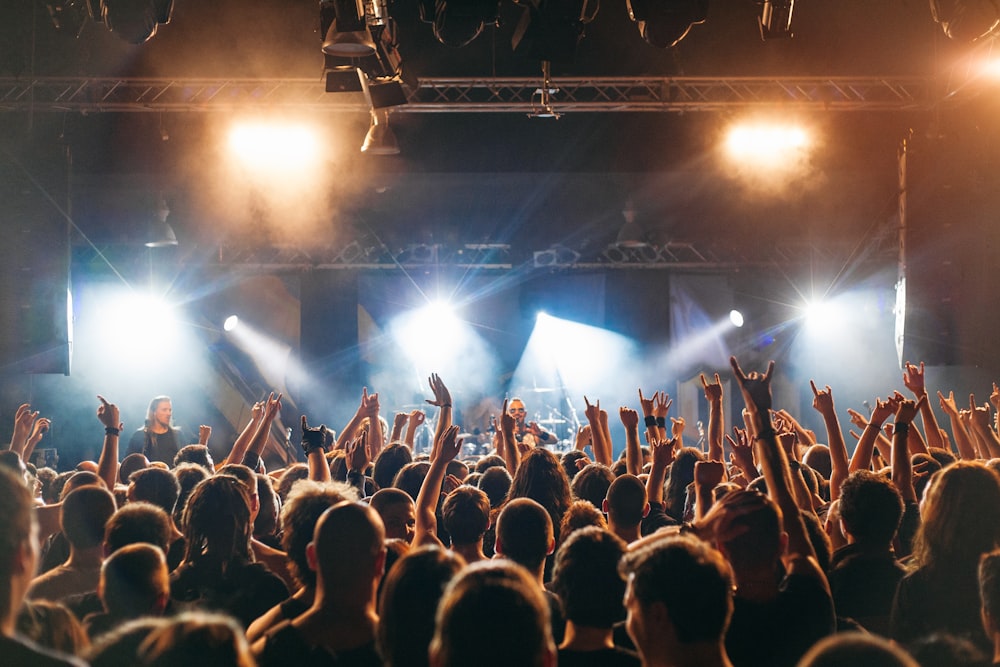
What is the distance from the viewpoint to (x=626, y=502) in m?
3.82

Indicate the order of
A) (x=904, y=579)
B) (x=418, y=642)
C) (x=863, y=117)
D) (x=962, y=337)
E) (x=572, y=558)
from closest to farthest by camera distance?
(x=418, y=642) → (x=572, y=558) → (x=904, y=579) → (x=962, y=337) → (x=863, y=117)

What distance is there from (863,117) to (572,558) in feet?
34.9

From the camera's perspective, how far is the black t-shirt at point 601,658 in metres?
2.33

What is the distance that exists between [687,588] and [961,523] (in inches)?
60.0

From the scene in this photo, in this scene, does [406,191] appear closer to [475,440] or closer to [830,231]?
[475,440]

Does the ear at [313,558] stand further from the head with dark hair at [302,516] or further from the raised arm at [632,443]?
→ the raised arm at [632,443]

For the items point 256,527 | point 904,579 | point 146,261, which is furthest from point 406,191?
point 904,579

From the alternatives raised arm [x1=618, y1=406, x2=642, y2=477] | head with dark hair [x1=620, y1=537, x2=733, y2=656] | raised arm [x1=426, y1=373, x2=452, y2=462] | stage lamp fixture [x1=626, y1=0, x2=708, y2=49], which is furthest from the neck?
stage lamp fixture [x1=626, y1=0, x2=708, y2=49]

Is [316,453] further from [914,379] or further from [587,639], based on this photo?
[914,379]

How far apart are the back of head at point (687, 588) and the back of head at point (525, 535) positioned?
1.03 metres

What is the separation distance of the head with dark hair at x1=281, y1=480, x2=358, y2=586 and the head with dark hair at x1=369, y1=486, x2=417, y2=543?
1.83 feet

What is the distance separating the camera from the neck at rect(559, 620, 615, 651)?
239cm

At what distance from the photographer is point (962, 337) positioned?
33.2 feet

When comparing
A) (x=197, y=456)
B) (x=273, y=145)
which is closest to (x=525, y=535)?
(x=197, y=456)
